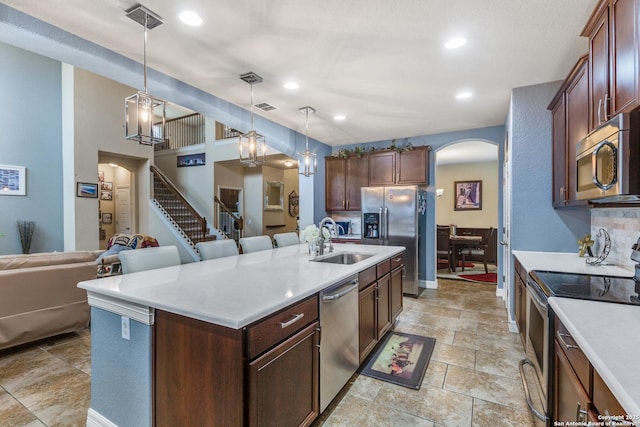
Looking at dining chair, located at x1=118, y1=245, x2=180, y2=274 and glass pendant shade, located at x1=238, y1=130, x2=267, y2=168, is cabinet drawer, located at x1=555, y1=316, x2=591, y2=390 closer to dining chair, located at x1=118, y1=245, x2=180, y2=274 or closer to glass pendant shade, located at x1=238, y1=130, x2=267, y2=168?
dining chair, located at x1=118, y1=245, x2=180, y2=274

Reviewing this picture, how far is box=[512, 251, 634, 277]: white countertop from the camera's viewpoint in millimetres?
2225

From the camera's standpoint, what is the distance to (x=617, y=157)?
1452 mm

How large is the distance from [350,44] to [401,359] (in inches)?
110

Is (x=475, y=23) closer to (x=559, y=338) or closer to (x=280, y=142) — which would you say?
(x=559, y=338)

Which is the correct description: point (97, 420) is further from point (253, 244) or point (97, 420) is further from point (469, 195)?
point (469, 195)

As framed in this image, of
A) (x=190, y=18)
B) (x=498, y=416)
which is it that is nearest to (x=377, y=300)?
(x=498, y=416)

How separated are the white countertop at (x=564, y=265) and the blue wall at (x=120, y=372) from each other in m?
2.69

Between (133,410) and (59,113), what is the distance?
7008mm

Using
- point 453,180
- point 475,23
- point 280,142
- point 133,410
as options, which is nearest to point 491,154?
point 453,180

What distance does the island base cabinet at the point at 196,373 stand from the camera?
1308 mm

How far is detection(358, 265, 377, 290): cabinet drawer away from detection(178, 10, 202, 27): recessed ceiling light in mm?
2244

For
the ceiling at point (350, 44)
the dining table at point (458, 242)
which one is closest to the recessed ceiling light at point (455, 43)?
the ceiling at point (350, 44)

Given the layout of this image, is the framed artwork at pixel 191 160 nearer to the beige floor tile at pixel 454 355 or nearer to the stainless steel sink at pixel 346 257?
the stainless steel sink at pixel 346 257

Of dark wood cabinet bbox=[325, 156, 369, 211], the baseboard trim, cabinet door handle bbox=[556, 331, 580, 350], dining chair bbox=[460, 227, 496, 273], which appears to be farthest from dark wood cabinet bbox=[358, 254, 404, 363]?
dining chair bbox=[460, 227, 496, 273]
